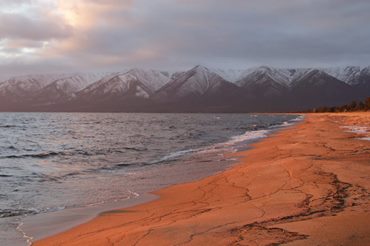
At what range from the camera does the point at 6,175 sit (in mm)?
19953

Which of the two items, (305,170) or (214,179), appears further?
(214,179)

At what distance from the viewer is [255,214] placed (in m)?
8.63

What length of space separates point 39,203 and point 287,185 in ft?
26.0

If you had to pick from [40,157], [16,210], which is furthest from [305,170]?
[40,157]

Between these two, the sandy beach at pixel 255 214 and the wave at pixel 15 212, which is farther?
the wave at pixel 15 212

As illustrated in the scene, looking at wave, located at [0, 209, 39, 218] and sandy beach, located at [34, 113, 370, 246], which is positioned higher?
sandy beach, located at [34, 113, 370, 246]

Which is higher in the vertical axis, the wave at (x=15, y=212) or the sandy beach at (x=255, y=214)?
the sandy beach at (x=255, y=214)

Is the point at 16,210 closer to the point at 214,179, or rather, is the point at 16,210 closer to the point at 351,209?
the point at 214,179

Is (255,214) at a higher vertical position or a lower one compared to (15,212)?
higher

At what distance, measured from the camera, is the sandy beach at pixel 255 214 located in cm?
696

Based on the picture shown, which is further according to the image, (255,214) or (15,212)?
(15,212)

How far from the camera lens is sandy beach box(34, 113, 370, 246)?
6.96m

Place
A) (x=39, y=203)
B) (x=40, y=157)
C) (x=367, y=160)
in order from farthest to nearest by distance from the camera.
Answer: (x=40, y=157) < (x=367, y=160) < (x=39, y=203)

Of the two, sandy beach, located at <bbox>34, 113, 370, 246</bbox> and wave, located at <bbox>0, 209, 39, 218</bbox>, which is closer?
sandy beach, located at <bbox>34, 113, 370, 246</bbox>
